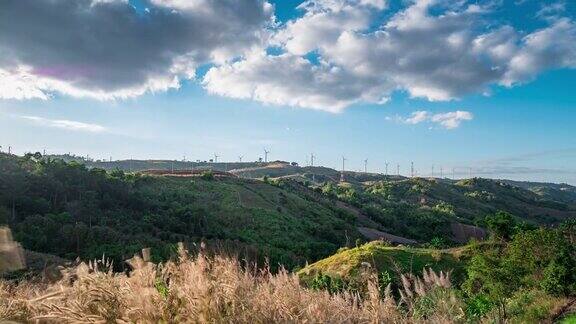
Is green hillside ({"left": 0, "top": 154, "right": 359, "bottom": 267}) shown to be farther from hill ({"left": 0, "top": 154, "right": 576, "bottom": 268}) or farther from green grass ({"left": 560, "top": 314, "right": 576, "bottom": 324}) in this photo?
green grass ({"left": 560, "top": 314, "right": 576, "bottom": 324})

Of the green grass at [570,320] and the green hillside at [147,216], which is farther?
the green hillside at [147,216]

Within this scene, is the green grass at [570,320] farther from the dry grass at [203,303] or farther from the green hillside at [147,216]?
the green hillside at [147,216]

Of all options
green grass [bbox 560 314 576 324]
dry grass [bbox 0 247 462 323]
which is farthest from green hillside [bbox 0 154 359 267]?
dry grass [bbox 0 247 462 323]

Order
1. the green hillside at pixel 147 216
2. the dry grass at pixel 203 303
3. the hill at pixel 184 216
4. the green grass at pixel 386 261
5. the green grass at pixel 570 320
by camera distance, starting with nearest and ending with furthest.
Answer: the dry grass at pixel 203 303, the green grass at pixel 570 320, the green grass at pixel 386 261, the green hillside at pixel 147 216, the hill at pixel 184 216

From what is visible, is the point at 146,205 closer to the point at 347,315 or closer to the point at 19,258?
the point at 19,258

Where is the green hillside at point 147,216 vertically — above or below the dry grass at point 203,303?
below

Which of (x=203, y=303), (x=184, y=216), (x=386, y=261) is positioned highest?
(x=203, y=303)

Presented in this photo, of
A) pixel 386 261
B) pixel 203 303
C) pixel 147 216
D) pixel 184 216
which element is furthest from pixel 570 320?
pixel 184 216

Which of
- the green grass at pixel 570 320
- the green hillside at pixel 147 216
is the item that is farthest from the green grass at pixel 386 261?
the green grass at pixel 570 320

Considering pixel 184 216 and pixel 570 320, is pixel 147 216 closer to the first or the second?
pixel 184 216

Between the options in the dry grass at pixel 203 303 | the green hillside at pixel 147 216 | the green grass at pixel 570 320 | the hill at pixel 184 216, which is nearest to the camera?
the dry grass at pixel 203 303

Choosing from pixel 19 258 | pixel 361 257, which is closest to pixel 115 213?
pixel 19 258
